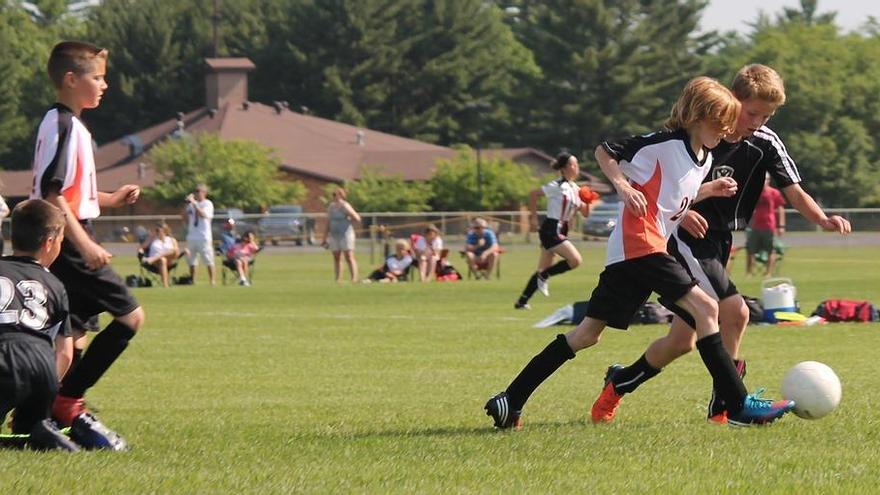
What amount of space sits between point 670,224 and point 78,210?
2812 mm

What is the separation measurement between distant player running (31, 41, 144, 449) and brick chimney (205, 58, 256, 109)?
76.7m

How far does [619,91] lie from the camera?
87.1 meters

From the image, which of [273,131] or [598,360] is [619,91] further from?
[598,360]

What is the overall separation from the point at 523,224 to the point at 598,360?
35.7 meters

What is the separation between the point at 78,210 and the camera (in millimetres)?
7562

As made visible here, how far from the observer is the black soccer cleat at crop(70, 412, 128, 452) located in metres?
7.16

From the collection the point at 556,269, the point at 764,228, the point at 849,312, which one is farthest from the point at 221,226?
the point at 849,312

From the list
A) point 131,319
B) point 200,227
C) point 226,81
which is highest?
point 226,81

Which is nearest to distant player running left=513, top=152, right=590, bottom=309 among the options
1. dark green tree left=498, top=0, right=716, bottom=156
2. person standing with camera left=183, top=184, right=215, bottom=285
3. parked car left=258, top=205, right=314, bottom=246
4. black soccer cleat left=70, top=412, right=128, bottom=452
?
person standing with camera left=183, top=184, right=215, bottom=285

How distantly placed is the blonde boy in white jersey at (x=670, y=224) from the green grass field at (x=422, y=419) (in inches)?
11.4

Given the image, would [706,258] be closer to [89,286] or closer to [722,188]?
[722,188]

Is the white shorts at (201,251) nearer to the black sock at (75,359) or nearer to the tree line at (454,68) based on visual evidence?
the black sock at (75,359)

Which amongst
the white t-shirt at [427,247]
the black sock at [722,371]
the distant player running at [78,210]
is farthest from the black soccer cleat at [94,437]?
the white t-shirt at [427,247]

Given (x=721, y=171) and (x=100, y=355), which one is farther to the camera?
(x=721, y=171)
